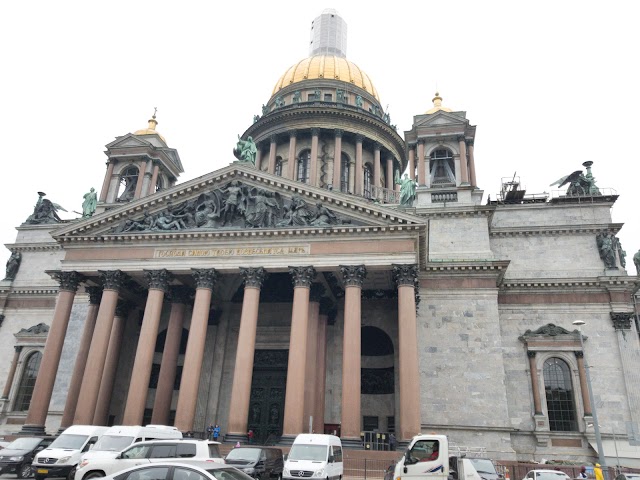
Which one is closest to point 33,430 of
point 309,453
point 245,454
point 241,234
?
point 241,234

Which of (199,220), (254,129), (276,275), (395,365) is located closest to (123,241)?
(199,220)

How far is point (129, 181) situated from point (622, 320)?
1511 inches

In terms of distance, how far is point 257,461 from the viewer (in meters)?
18.0

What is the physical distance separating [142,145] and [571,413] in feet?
122

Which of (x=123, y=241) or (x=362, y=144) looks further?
(x=362, y=144)

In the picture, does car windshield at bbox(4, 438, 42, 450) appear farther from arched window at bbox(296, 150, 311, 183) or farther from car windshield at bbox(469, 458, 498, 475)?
arched window at bbox(296, 150, 311, 183)

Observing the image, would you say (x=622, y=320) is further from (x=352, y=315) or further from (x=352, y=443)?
(x=352, y=443)

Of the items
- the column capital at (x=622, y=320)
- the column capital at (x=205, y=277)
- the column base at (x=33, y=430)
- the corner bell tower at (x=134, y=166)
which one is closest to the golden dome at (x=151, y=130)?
the corner bell tower at (x=134, y=166)

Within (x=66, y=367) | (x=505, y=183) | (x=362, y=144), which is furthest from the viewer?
(x=362, y=144)

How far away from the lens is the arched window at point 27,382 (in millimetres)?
38125

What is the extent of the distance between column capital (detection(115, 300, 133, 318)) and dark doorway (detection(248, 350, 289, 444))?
30.4 feet

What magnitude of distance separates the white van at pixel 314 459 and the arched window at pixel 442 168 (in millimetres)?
23181

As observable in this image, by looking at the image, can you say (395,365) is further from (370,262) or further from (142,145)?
(142,145)

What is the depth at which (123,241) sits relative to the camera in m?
31.0
